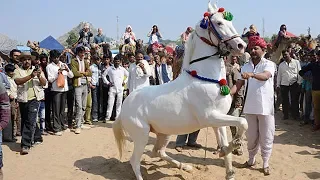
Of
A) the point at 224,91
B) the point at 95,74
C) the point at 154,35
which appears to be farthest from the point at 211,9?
the point at 154,35

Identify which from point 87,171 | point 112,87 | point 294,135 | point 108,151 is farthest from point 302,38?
point 87,171

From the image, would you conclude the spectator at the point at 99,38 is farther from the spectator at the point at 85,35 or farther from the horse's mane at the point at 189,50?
the horse's mane at the point at 189,50

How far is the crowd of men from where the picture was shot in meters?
6.66

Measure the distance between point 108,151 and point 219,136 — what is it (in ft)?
9.16

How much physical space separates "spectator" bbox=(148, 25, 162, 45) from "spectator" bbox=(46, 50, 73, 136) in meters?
7.72

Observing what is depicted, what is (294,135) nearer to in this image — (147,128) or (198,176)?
(198,176)

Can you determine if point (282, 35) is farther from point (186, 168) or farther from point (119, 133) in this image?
point (119, 133)

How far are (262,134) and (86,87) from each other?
16.3ft

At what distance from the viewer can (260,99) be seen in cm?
534

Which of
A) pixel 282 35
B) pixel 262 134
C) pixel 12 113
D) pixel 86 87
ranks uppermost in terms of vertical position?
pixel 282 35

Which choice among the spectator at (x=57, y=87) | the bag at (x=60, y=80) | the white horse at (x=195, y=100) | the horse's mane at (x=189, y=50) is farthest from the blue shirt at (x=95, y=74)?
the horse's mane at (x=189, y=50)

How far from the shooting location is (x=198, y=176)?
5.45 m

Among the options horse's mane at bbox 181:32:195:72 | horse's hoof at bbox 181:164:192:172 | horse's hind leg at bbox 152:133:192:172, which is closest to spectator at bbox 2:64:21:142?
horse's hind leg at bbox 152:133:192:172

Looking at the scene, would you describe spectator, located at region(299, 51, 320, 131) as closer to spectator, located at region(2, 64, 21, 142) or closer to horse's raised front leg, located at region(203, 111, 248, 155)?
horse's raised front leg, located at region(203, 111, 248, 155)
